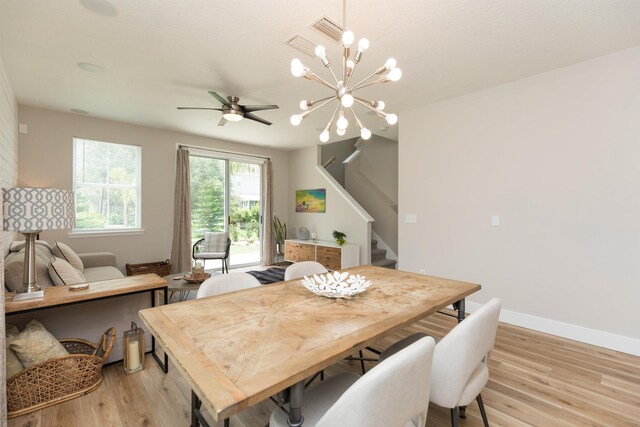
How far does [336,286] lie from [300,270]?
2.06 ft

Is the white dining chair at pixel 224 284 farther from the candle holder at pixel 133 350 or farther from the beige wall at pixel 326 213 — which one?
the beige wall at pixel 326 213

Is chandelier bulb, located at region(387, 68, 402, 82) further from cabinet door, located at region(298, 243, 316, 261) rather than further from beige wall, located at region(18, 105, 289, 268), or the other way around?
beige wall, located at region(18, 105, 289, 268)

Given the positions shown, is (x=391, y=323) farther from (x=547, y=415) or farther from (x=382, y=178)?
(x=382, y=178)

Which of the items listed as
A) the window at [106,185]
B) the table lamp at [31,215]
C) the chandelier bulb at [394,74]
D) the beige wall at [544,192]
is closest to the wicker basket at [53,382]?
the table lamp at [31,215]

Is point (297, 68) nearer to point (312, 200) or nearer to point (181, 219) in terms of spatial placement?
point (181, 219)

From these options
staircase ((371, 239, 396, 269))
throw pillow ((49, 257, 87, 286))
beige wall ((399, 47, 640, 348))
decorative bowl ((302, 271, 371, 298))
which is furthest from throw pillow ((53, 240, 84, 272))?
staircase ((371, 239, 396, 269))

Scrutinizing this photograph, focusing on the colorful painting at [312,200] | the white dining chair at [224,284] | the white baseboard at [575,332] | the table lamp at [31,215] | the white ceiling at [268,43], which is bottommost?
the white baseboard at [575,332]

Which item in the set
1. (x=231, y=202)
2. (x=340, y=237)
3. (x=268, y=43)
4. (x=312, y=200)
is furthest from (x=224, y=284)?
(x=312, y=200)

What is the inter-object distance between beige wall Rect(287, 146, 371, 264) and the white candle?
152 inches

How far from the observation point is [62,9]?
206cm

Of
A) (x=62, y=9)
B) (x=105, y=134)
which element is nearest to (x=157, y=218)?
(x=105, y=134)

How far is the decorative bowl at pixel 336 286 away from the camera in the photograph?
5.49ft

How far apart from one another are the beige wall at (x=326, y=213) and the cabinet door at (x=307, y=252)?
51cm

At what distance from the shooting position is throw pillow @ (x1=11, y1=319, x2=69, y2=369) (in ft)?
5.97
